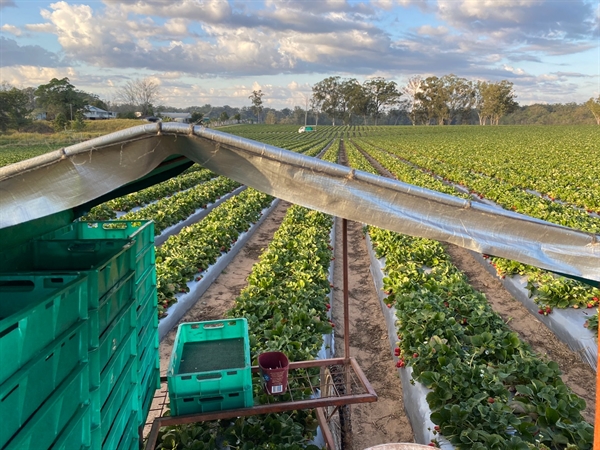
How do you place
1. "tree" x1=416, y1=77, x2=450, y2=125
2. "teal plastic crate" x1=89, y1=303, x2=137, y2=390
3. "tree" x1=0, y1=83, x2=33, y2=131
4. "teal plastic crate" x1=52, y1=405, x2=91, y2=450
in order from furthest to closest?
"tree" x1=416, y1=77, x2=450, y2=125 < "tree" x1=0, y1=83, x2=33, y2=131 < "teal plastic crate" x1=89, y1=303, x2=137, y2=390 < "teal plastic crate" x1=52, y1=405, x2=91, y2=450

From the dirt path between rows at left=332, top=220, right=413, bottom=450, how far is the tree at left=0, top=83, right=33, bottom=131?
175ft

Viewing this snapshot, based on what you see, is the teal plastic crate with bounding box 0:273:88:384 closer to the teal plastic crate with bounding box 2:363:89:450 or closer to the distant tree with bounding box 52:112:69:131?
the teal plastic crate with bounding box 2:363:89:450

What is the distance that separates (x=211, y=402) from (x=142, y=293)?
1.12 m

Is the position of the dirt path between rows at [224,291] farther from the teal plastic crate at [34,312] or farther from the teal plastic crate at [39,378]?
the teal plastic crate at [39,378]

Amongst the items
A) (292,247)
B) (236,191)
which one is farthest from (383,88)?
(292,247)

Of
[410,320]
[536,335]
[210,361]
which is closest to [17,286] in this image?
[210,361]

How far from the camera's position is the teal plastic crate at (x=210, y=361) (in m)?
3.36

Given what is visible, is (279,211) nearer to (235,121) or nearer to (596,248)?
(596,248)

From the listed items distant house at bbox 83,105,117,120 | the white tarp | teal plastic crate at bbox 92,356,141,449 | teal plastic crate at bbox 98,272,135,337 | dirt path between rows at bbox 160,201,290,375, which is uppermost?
distant house at bbox 83,105,117,120

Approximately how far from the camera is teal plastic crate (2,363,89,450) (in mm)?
1760

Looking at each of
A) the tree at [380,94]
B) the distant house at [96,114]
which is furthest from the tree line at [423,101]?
the distant house at [96,114]

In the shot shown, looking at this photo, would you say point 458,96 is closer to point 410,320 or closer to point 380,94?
point 380,94

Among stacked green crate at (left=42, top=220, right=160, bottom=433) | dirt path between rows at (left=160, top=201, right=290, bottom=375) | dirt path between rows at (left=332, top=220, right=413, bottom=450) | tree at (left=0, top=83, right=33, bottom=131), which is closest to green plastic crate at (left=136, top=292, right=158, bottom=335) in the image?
stacked green crate at (left=42, top=220, right=160, bottom=433)

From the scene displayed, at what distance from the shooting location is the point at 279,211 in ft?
50.0
